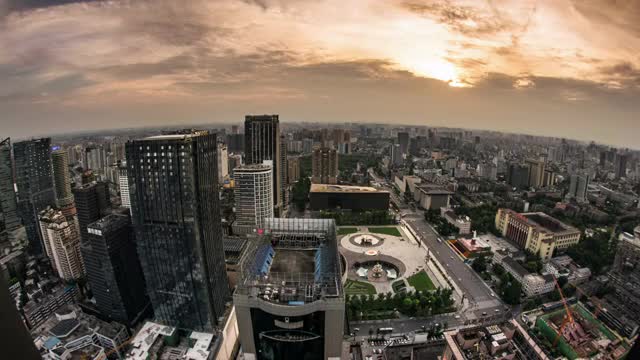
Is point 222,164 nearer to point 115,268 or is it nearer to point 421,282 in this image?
point 115,268

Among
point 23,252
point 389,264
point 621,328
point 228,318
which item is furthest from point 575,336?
point 23,252

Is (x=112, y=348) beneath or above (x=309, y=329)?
beneath

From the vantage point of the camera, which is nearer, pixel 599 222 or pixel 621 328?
pixel 621 328

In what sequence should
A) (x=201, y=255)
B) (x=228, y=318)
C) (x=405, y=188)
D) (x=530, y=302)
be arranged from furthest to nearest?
1. (x=405, y=188)
2. (x=530, y=302)
3. (x=228, y=318)
4. (x=201, y=255)

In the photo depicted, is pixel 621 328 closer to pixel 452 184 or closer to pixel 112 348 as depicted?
pixel 112 348

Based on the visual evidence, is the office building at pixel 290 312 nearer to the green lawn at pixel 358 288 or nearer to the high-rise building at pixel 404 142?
the green lawn at pixel 358 288


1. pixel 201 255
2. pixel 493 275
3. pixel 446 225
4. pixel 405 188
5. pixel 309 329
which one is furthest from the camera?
pixel 405 188

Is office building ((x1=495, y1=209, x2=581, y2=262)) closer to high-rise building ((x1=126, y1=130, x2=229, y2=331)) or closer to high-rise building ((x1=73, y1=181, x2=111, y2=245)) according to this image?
high-rise building ((x1=126, y1=130, x2=229, y2=331))

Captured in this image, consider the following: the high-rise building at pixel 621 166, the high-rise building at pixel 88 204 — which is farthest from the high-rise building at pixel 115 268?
the high-rise building at pixel 621 166
